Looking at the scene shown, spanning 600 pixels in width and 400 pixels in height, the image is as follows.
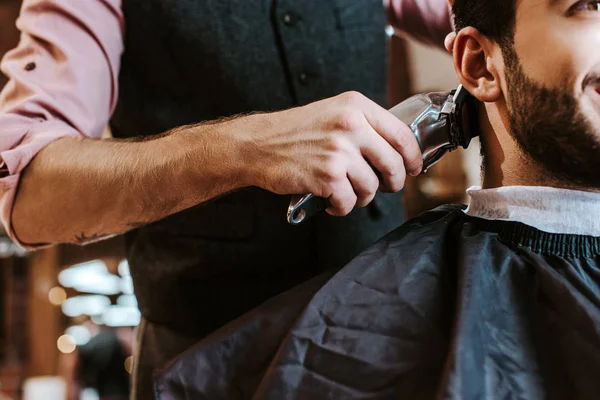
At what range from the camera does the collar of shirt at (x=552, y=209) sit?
50.4 inches

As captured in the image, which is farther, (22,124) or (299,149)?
(22,124)

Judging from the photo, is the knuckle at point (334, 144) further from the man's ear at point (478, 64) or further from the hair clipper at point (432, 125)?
the man's ear at point (478, 64)

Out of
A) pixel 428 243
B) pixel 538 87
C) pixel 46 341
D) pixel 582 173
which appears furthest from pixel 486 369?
pixel 46 341

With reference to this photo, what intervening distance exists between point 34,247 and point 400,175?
84 cm

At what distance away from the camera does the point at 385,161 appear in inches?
45.0

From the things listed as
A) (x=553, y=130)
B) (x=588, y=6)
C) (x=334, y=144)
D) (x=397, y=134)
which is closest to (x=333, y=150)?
(x=334, y=144)

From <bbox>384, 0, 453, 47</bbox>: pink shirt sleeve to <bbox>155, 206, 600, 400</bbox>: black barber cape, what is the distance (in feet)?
2.45

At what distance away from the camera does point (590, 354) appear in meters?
1.07

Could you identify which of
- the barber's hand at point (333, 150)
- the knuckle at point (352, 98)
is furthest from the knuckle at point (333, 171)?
the knuckle at point (352, 98)

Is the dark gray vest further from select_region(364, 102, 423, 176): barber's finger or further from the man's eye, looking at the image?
the man's eye

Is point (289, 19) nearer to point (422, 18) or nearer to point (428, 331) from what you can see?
point (422, 18)

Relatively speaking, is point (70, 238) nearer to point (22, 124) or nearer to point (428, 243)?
point (22, 124)

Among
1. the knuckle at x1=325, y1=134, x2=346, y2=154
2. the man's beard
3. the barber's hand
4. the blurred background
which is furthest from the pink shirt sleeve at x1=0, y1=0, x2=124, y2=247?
the blurred background

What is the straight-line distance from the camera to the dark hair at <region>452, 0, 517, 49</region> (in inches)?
51.9
